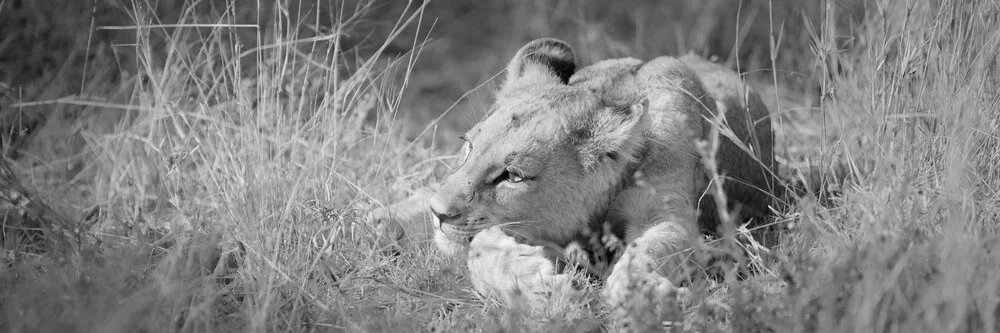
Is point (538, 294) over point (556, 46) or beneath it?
beneath

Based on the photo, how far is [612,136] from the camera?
14.5 ft

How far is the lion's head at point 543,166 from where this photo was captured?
429cm

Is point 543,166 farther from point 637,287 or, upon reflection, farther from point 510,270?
point 637,287

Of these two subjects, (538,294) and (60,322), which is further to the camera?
(538,294)

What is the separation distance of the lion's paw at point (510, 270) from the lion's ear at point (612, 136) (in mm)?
548

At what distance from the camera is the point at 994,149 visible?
14.2 feet

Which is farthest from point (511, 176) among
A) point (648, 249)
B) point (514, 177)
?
point (648, 249)

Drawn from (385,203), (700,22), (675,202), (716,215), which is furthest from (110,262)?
(700,22)

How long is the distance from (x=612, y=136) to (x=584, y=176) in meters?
0.22

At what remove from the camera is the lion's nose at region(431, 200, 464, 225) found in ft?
13.7

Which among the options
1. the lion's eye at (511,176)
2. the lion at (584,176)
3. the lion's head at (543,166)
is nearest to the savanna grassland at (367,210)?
the lion at (584,176)

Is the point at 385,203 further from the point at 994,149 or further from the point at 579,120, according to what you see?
the point at 994,149

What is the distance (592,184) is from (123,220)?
2385 mm

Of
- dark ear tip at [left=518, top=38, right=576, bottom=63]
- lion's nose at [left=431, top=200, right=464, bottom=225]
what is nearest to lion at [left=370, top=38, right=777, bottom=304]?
lion's nose at [left=431, top=200, right=464, bottom=225]
